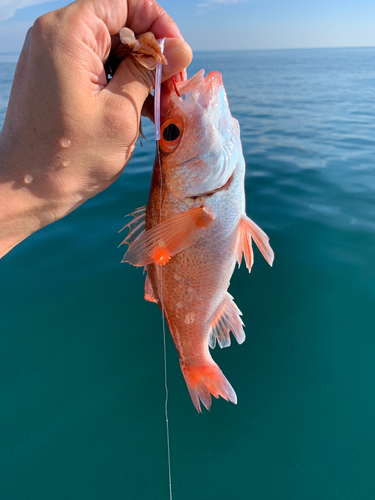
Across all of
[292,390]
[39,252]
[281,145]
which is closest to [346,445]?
[292,390]

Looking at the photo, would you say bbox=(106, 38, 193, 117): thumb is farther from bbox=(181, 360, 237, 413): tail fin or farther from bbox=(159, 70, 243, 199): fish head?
bbox=(181, 360, 237, 413): tail fin

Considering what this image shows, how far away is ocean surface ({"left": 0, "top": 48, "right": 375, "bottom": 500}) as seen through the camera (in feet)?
7.64

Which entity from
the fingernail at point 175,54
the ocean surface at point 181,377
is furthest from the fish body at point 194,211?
the ocean surface at point 181,377

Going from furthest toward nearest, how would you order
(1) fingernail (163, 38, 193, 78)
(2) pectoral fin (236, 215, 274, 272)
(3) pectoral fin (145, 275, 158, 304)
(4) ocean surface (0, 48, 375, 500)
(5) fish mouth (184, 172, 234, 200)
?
(4) ocean surface (0, 48, 375, 500), (3) pectoral fin (145, 275, 158, 304), (2) pectoral fin (236, 215, 274, 272), (5) fish mouth (184, 172, 234, 200), (1) fingernail (163, 38, 193, 78)

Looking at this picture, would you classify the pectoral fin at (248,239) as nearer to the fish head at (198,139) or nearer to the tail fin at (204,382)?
the fish head at (198,139)

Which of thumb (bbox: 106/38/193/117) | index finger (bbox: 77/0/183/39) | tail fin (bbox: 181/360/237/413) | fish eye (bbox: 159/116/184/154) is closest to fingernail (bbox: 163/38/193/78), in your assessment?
thumb (bbox: 106/38/193/117)

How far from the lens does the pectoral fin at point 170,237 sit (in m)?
1.68

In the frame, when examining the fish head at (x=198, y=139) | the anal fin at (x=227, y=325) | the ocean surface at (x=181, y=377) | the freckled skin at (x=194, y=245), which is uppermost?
the fish head at (x=198, y=139)

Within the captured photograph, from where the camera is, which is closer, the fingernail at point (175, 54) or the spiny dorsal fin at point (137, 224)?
the fingernail at point (175, 54)

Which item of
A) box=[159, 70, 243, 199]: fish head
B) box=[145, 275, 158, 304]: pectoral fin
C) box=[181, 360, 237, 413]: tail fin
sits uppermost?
box=[159, 70, 243, 199]: fish head

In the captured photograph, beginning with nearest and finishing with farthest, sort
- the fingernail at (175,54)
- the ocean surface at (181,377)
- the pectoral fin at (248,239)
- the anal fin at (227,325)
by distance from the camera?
the fingernail at (175,54) < the pectoral fin at (248,239) < the anal fin at (227,325) < the ocean surface at (181,377)

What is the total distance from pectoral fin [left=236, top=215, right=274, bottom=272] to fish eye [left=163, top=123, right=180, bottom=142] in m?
0.60

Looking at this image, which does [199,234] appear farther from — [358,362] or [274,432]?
[358,362]

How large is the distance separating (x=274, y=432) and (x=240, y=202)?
183 cm
